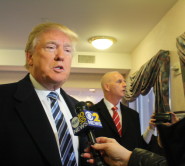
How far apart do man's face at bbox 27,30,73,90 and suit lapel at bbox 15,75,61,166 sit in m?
0.12

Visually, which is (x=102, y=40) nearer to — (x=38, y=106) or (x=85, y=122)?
(x=38, y=106)

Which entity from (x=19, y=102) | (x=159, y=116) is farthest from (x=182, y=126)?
(x=159, y=116)

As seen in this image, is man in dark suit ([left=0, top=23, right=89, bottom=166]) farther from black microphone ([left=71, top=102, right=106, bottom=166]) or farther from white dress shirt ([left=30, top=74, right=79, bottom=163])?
black microphone ([left=71, top=102, right=106, bottom=166])

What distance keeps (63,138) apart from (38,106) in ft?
0.67

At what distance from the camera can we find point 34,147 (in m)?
0.99

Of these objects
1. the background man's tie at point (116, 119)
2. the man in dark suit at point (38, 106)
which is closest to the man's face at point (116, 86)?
the background man's tie at point (116, 119)

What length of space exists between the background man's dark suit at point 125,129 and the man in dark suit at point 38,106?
96 cm

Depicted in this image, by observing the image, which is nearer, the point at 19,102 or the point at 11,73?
the point at 19,102

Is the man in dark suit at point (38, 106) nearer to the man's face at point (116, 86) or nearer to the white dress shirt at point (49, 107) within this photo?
the white dress shirt at point (49, 107)

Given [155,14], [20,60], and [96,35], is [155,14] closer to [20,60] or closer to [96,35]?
[96,35]

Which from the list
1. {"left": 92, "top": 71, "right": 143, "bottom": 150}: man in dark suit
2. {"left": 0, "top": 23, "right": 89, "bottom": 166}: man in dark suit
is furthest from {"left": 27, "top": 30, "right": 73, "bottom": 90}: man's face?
{"left": 92, "top": 71, "right": 143, "bottom": 150}: man in dark suit

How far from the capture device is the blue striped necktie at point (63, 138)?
42.8 inches

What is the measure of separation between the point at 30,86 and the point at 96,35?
2917 mm

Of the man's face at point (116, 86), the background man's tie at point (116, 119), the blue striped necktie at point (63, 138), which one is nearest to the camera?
the blue striped necktie at point (63, 138)
